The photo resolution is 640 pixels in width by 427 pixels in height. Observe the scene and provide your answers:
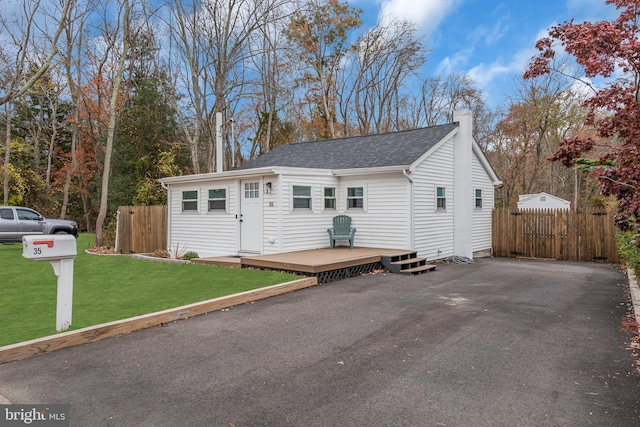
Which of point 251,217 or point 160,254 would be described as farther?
point 160,254

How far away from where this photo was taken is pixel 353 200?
40.9 ft

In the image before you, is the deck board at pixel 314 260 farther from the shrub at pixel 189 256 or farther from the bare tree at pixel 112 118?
the bare tree at pixel 112 118

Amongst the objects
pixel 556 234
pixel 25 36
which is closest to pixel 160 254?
pixel 25 36

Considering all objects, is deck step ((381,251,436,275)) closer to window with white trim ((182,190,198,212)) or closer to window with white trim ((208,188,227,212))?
window with white trim ((208,188,227,212))

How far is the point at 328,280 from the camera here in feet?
29.0

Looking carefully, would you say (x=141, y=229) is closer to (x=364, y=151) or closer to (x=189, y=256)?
(x=189, y=256)

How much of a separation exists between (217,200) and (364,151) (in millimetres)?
5250

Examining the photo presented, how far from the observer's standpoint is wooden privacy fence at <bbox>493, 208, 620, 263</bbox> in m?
13.2

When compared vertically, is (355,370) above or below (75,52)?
below

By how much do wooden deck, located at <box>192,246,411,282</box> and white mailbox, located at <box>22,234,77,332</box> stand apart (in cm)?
462

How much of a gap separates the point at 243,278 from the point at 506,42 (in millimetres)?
16991

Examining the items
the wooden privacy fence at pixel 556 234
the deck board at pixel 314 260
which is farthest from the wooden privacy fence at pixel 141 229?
the wooden privacy fence at pixel 556 234

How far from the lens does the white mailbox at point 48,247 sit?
14.5 ft

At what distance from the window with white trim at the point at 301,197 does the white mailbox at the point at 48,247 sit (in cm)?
674
